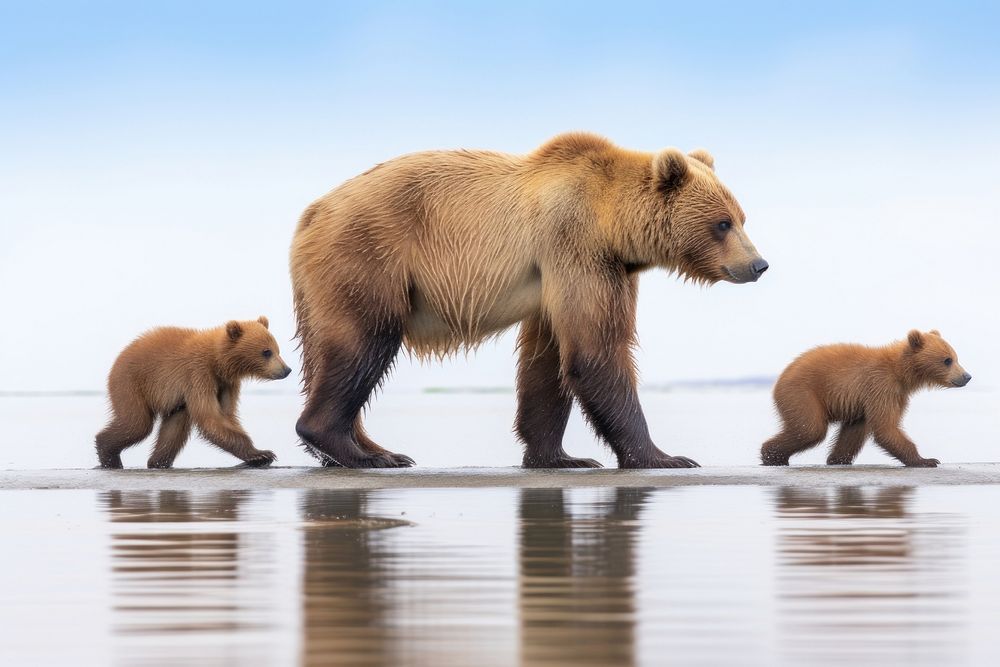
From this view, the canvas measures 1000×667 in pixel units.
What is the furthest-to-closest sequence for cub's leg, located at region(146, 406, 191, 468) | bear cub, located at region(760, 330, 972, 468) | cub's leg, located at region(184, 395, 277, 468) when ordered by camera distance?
bear cub, located at region(760, 330, 972, 468), cub's leg, located at region(146, 406, 191, 468), cub's leg, located at region(184, 395, 277, 468)

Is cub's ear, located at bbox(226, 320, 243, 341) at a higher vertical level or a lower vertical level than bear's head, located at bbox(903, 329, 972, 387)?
higher

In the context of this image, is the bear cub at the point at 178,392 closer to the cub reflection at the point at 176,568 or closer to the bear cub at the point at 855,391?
the cub reflection at the point at 176,568

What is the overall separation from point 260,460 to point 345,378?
0.88 meters

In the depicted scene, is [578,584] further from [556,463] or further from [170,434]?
[170,434]

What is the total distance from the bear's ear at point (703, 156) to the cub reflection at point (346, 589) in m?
4.44

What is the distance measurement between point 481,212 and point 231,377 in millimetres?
2080

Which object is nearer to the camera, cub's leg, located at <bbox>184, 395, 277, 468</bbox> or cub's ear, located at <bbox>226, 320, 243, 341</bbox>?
cub's leg, located at <bbox>184, 395, 277, 468</bbox>

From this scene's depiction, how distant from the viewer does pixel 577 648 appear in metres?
3.38

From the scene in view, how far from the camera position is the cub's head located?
30.7 feet

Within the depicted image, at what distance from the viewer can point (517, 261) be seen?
9469mm

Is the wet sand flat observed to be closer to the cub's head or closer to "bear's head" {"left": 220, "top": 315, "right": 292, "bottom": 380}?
"bear's head" {"left": 220, "top": 315, "right": 292, "bottom": 380}

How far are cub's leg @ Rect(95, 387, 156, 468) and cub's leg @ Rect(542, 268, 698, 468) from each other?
2.84 metres

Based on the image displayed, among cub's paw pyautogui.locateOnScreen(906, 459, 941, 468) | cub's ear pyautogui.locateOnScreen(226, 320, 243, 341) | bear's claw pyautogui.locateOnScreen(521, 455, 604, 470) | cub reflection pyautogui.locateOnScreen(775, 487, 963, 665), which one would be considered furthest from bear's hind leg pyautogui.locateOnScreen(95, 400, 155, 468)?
cub's paw pyautogui.locateOnScreen(906, 459, 941, 468)

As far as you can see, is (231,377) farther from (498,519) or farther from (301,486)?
(498,519)
